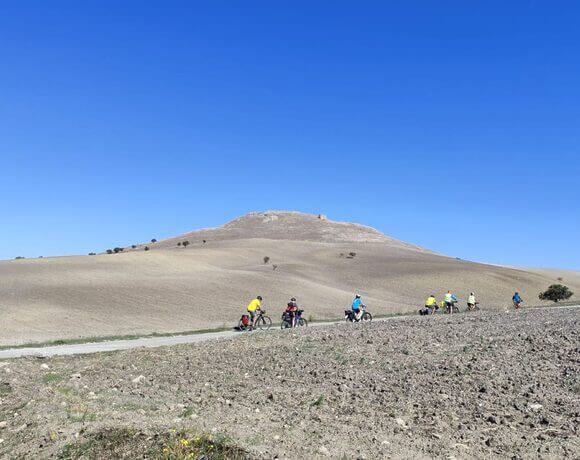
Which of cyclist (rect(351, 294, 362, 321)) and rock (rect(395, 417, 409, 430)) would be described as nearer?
rock (rect(395, 417, 409, 430))

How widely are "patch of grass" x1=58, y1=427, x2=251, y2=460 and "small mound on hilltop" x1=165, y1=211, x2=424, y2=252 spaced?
133 meters

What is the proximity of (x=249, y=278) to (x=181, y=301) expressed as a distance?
17.2m

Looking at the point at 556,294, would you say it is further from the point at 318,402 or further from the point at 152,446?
the point at 152,446

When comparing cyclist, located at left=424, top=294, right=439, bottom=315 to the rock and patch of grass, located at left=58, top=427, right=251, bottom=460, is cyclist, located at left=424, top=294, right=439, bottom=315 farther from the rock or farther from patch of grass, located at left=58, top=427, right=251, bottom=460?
patch of grass, located at left=58, top=427, right=251, bottom=460

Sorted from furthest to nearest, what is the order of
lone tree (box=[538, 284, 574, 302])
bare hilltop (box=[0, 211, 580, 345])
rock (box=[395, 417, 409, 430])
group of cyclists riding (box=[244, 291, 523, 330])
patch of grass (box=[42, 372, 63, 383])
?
lone tree (box=[538, 284, 574, 302])
bare hilltop (box=[0, 211, 580, 345])
group of cyclists riding (box=[244, 291, 523, 330])
patch of grass (box=[42, 372, 63, 383])
rock (box=[395, 417, 409, 430])

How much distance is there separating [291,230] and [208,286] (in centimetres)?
10335

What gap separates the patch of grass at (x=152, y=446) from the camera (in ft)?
25.4

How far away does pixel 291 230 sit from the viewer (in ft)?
526

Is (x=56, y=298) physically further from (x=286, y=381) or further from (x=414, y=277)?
(x=414, y=277)

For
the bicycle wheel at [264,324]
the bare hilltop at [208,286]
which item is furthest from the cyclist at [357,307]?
the bare hilltop at [208,286]

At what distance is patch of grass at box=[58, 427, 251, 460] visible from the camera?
774cm

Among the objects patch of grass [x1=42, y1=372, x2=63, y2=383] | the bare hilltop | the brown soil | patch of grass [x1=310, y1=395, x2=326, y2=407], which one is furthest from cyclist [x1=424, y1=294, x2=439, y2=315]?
patch of grass [x1=310, y1=395, x2=326, y2=407]

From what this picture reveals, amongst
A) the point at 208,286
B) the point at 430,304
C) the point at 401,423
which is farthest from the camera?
the point at 208,286

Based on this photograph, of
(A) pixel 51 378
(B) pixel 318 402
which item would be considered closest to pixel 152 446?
(B) pixel 318 402
